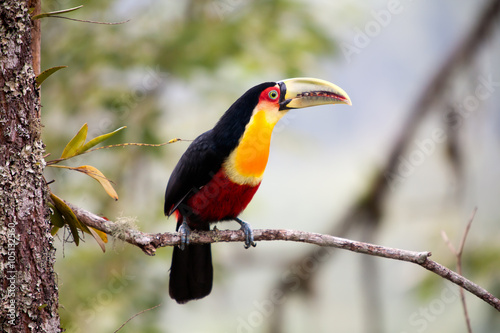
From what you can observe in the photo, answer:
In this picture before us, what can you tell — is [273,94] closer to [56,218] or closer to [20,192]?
[56,218]

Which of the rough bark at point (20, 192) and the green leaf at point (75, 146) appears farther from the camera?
the green leaf at point (75, 146)

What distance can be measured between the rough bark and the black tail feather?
98 cm

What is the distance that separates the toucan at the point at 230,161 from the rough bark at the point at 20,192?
0.79 m

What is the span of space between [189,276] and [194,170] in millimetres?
512

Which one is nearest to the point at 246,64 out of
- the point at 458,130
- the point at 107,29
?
the point at 107,29

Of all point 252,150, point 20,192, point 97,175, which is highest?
point 252,150

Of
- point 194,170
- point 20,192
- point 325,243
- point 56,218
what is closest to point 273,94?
point 194,170

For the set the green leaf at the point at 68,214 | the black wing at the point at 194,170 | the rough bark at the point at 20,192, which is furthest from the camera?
the black wing at the point at 194,170

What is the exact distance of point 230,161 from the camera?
2.14 meters

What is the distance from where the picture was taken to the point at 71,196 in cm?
455

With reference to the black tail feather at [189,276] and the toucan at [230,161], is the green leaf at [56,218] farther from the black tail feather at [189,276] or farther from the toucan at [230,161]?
the black tail feather at [189,276]

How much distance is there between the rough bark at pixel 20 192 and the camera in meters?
1.34

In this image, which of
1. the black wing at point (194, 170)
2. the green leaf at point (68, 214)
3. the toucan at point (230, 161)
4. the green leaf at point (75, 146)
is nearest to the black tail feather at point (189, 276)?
the toucan at point (230, 161)

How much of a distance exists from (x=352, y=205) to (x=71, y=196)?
8.03ft
